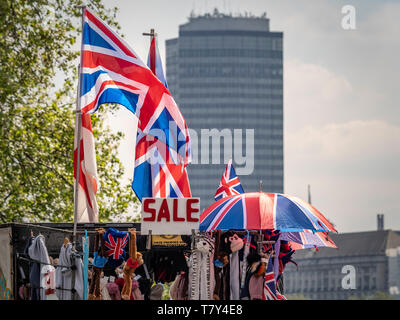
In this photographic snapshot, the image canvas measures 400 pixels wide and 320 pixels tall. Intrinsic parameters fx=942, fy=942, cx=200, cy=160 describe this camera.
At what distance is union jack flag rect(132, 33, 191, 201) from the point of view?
16469mm

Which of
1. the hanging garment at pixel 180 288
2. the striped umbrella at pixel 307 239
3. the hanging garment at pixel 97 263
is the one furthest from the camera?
the striped umbrella at pixel 307 239

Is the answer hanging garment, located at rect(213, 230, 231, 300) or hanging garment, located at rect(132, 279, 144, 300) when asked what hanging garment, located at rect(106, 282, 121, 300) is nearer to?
hanging garment, located at rect(132, 279, 144, 300)

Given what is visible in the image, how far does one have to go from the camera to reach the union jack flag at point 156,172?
1647cm

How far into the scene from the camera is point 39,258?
41.4ft

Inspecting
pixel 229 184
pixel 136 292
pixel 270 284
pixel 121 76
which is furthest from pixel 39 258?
pixel 229 184

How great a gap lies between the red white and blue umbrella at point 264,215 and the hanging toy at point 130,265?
140cm

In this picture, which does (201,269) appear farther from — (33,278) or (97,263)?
(33,278)

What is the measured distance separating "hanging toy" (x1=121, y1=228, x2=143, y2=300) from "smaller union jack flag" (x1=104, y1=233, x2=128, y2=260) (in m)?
0.13

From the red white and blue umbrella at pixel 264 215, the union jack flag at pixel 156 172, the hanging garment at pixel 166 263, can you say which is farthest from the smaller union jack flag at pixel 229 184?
the hanging garment at pixel 166 263

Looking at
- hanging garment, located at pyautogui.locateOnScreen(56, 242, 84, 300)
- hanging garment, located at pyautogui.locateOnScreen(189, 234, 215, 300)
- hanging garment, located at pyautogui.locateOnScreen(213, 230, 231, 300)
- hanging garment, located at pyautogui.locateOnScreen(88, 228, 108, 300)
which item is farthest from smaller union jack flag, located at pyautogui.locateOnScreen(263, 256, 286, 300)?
hanging garment, located at pyautogui.locateOnScreen(56, 242, 84, 300)

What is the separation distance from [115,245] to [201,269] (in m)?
1.27

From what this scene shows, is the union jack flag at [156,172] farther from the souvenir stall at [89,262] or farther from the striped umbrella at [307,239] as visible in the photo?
the souvenir stall at [89,262]
